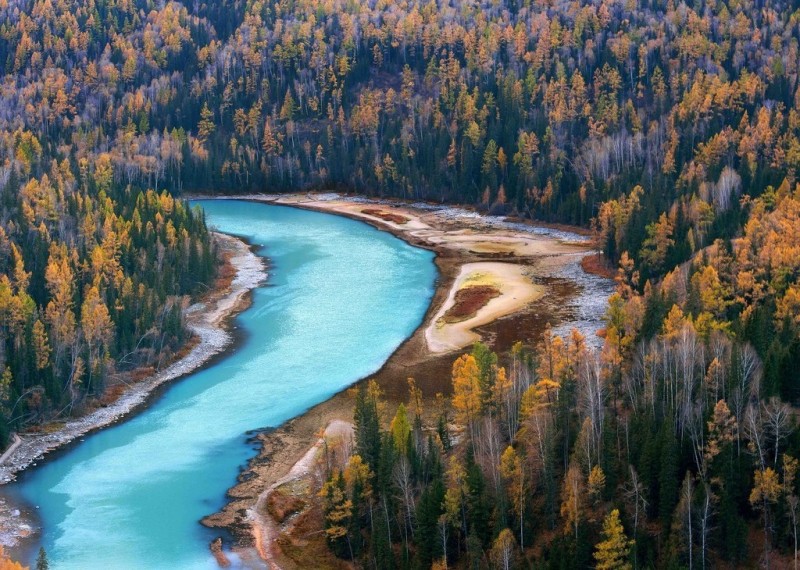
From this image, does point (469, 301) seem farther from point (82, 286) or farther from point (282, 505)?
point (282, 505)

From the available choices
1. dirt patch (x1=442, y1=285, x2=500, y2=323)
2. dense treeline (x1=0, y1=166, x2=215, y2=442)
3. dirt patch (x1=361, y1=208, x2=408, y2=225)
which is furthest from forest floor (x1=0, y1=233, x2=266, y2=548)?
dirt patch (x1=361, y1=208, x2=408, y2=225)

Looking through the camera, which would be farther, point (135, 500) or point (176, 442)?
point (176, 442)

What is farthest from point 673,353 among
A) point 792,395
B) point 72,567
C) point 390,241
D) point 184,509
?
point 390,241

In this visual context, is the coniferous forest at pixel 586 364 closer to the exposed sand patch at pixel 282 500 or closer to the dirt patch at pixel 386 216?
the exposed sand patch at pixel 282 500

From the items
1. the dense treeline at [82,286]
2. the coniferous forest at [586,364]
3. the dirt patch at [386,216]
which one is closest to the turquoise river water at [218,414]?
the dense treeline at [82,286]

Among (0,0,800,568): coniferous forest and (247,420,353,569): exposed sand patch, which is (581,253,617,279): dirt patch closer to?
(0,0,800,568): coniferous forest

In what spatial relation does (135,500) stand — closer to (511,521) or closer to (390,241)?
(511,521)

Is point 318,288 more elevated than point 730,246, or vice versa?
point 730,246
